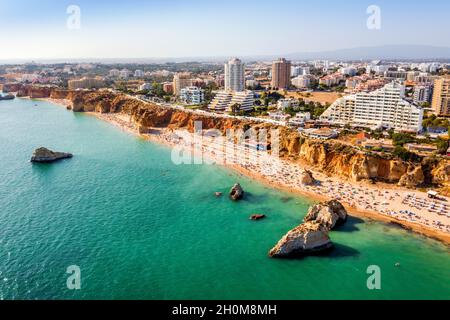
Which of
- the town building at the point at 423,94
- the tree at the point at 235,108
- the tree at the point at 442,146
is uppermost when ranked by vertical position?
the town building at the point at 423,94

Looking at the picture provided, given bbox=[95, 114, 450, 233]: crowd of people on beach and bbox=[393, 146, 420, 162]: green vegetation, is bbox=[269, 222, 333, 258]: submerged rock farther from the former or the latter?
bbox=[393, 146, 420, 162]: green vegetation

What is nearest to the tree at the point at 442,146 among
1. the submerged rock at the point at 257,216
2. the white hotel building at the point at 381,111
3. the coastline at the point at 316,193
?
the coastline at the point at 316,193

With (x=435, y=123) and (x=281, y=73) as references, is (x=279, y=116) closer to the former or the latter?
(x=435, y=123)

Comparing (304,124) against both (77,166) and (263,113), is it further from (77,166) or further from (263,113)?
(77,166)

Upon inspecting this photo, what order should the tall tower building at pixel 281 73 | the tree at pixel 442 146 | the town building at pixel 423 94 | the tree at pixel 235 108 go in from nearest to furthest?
the tree at pixel 442 146 → the tree at pixel 235 108 → the town building at pixel 423 94 → the tall tower building at pixel 281 73

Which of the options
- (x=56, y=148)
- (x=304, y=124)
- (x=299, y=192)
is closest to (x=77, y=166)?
(x=56, y=148)

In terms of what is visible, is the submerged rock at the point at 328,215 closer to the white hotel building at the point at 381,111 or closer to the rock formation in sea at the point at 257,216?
the rock formation in sea at the point at 257,216
